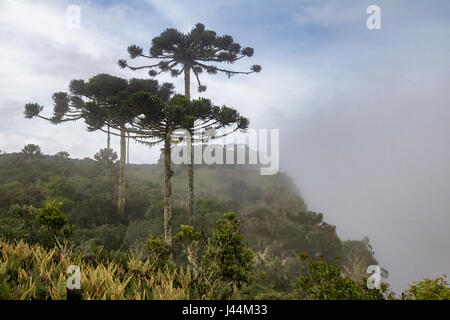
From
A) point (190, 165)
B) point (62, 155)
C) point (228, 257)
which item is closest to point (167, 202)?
point (190, 165)

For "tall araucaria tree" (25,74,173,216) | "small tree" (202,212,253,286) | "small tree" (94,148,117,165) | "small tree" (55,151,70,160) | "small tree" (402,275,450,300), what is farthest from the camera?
"small tree" (55,151,70,160)

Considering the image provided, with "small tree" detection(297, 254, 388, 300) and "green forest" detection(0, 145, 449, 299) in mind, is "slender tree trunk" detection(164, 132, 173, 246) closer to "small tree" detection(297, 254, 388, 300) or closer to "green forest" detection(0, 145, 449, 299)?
"green forest" detection(0, 145, 449, 299)

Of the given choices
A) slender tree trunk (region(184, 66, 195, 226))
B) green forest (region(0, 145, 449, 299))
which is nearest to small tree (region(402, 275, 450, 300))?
green forest (region(0, 145, 449, 299))

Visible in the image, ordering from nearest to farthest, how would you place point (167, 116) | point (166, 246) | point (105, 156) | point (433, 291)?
1. point (433, 291)
2. point (166, 246)
3. point (167, 116)
4. point (105, 156)

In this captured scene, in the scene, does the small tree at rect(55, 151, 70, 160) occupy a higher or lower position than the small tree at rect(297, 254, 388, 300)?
higher

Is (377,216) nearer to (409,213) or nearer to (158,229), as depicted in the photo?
(409,213)

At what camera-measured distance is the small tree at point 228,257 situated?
15.7 feet

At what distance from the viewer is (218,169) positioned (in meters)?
42.6

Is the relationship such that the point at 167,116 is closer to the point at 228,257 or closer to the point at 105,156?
the point at 228,257

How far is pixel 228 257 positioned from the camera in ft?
→ 16.1

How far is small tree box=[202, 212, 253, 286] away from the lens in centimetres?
479

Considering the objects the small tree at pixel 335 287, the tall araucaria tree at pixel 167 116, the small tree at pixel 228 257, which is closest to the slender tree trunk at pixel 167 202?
the tall araucaria tree at pixel 167 116
